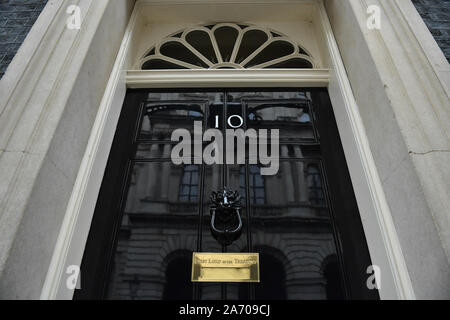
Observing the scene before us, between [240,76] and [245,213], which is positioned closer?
[245,213]

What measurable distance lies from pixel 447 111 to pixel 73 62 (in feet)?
9.67

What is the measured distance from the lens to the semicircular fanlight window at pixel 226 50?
414 cm

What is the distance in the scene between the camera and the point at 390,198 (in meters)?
2.34

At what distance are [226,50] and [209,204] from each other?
2.49m

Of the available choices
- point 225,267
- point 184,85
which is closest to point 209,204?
point 225,267

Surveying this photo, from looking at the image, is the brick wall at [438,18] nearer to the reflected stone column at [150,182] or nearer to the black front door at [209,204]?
the black front door at [209,204]

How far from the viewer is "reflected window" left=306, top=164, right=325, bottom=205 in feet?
9.96

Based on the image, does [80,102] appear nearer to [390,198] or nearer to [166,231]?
[166,231]

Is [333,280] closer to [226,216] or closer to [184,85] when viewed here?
[226,216]

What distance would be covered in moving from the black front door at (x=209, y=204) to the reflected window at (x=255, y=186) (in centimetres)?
1

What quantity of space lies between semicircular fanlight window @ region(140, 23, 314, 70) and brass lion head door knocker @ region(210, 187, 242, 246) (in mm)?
1865
